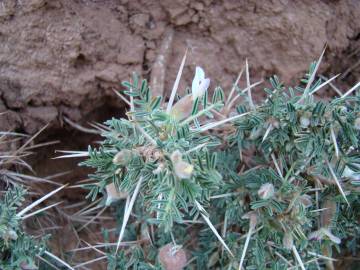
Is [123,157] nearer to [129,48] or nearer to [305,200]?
[305,200]

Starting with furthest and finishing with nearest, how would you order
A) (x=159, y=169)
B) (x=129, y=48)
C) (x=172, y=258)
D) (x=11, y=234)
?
(x=129, y=48), (x=172, y=258), (x=11, y=234), (x=159, y=169)

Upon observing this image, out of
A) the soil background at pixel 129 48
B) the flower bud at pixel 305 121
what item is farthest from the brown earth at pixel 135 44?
the flower bud at pixel 305 121

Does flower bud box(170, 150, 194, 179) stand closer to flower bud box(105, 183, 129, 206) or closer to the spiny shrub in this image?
flower bud box(105, 183, 129, 206)

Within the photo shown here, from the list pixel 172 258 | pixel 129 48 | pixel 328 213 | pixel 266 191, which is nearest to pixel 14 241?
pixel 172 258

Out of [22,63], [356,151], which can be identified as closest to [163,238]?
[356,151]

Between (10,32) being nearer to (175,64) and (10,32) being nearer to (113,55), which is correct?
(113,55)

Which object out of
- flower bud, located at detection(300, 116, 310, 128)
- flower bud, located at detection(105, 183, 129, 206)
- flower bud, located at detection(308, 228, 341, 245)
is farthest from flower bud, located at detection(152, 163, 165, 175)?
flower bud, located at detection(308, 228, 341, 245)

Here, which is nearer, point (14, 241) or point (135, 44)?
point (14, 241)
